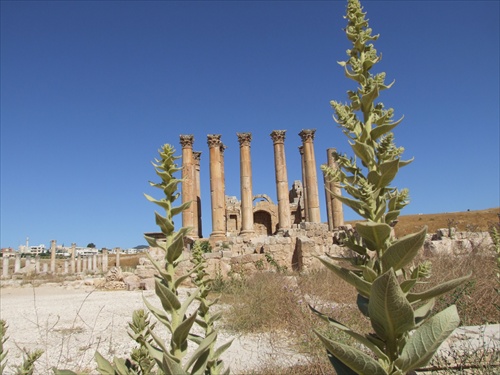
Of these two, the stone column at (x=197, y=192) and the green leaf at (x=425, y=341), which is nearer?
the green leaf at (x=425, y=341)

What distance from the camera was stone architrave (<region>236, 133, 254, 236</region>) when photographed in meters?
24.8

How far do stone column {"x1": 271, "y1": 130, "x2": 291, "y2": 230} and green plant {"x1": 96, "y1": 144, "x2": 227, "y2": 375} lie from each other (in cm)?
2452

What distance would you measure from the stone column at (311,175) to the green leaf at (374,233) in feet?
81.3

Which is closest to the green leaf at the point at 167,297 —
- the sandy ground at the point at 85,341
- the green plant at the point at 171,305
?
the green plant at the point at 171,305

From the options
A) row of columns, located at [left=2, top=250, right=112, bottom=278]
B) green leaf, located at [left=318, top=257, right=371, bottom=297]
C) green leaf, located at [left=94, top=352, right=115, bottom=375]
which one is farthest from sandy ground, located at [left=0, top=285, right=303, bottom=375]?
row of columns, located at [left=2, top=250, right=112, bottom=278]

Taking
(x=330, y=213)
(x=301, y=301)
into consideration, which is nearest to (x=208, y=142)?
(x=330, y=213)

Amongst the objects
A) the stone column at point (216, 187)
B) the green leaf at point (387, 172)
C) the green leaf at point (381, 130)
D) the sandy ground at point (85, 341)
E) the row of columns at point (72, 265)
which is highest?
the stone column at point (216, 187)

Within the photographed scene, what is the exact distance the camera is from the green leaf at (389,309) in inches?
37.3

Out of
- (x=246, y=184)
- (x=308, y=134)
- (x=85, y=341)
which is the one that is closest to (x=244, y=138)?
(x=246, y=184)

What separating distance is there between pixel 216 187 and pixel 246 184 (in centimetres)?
213

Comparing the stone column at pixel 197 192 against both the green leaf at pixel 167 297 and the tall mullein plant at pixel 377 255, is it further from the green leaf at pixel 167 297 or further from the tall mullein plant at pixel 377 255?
the green leaf at pixel 167 297

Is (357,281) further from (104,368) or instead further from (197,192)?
(197,192)

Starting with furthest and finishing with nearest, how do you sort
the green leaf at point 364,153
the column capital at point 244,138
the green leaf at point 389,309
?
the column capital at point 244,138 → the green leaf at point 364,153 → the green leaf at point 389,309

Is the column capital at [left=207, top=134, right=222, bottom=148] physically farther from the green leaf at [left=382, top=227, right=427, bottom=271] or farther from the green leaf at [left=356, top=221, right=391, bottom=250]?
the green leaf at [left=382, top=227, right=427, bottom=271]
